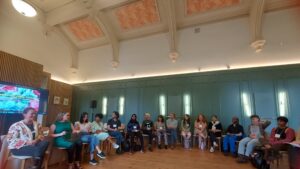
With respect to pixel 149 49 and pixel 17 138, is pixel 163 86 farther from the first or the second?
pixel 17 138

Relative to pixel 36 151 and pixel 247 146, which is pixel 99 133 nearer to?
pixel 36 151

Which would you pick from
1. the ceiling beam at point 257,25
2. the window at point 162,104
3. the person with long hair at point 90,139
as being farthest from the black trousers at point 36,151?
the ceiling beam at point 257,25

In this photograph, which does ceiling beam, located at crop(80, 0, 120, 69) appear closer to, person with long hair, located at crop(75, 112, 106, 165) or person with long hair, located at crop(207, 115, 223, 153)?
person with long hair, located at crop(75, 112, 106, 165)

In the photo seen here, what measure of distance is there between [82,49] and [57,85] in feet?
8.31

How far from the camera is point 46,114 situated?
7012 millimetres

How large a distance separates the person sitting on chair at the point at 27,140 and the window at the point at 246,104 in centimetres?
601

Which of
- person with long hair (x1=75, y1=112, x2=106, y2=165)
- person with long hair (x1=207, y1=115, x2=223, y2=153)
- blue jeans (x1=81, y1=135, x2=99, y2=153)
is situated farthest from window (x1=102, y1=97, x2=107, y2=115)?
person with long hair (x1=207, y1=115, x2=223, y2=153)

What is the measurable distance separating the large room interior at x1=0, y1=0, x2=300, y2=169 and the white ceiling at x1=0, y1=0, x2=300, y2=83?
0.12ft

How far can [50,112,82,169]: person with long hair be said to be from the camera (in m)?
3.17

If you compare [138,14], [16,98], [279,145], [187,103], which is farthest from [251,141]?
[16,98]

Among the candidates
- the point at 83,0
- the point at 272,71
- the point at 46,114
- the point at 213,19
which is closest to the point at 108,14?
the point at 83,0

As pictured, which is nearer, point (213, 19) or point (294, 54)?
point (294, 54)

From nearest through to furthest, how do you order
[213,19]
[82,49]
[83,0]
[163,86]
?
[83,0], [213,19], [163,86], [82,49]

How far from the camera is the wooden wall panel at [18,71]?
5.25m
